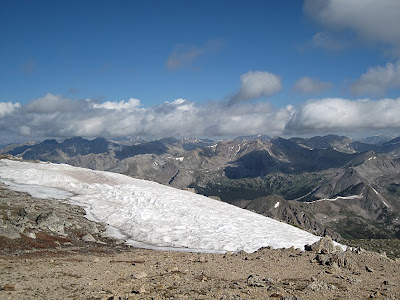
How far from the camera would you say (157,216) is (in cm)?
4509

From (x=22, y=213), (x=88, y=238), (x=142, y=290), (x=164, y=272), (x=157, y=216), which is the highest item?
(x=22, y=213)

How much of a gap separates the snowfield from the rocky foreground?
7502 millimetres

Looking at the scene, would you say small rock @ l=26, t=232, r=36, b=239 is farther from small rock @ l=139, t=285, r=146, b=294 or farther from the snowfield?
small rock @ l=139, t=285, r=146, b=294

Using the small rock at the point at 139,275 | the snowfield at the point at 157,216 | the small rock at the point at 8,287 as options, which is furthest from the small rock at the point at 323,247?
the small rock at the point at 8,287

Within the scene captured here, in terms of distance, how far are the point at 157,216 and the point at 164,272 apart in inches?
993

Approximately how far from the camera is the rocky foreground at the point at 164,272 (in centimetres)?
1553

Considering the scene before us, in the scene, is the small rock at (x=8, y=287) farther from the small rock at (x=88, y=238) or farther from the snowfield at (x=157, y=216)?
the snowfield at (x=157, y=216)

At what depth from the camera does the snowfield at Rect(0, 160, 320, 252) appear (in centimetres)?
3762

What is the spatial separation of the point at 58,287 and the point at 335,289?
52.6 feet

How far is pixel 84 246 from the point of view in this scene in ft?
97.2

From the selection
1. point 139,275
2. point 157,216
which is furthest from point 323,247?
point 157,216

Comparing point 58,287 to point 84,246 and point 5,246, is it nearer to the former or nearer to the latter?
point 5,246

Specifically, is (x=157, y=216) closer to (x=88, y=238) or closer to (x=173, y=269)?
(x=88, y=238)

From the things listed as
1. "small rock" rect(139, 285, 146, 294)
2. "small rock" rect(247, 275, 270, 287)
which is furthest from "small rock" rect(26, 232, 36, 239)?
"small rock" rect(247, 275, 270, 287)
